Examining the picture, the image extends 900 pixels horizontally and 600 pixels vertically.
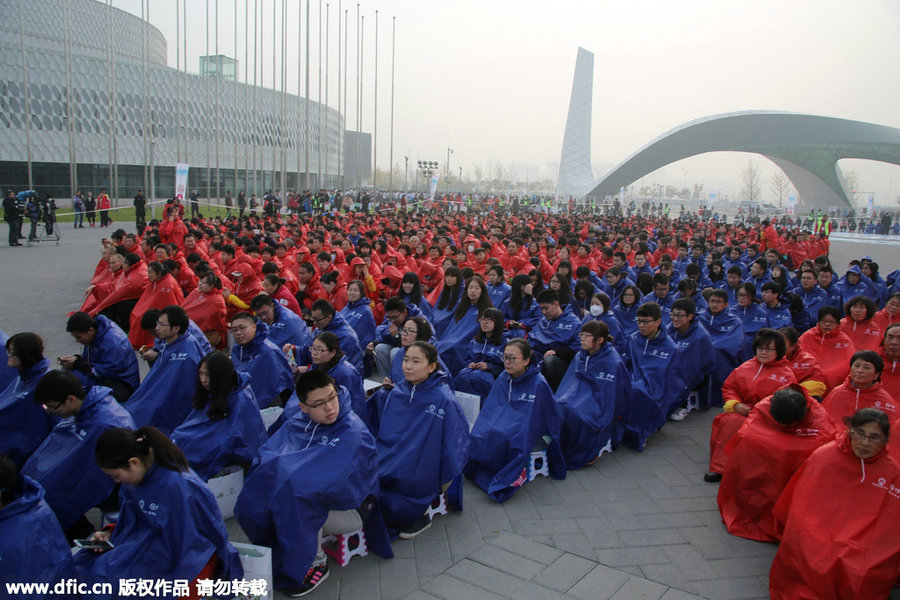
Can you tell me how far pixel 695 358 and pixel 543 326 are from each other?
1596mm

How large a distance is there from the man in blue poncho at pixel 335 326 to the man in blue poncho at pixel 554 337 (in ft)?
6.31

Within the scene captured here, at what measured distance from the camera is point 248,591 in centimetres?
335

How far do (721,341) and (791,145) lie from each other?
5143 centimetres

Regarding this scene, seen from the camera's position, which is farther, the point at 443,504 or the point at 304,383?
the point at 443,504

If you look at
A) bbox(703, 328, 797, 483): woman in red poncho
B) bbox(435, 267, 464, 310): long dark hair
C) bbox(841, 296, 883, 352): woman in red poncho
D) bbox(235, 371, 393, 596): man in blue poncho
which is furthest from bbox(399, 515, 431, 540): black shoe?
bbox(841, 296, 883, 352): woman in red poncho

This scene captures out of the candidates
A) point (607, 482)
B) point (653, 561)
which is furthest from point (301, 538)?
point (607, 482)

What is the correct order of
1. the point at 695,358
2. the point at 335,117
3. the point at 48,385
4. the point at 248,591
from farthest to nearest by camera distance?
1. the point at 335,117
2. the point at 695,358
3. the point at 48,385
4. the point at 248,591

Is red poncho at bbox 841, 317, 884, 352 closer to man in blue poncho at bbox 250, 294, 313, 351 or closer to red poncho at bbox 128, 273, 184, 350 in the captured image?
man in blue poncho at bbox 250, 294, 313, 351

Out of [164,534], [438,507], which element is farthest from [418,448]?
[164,534]

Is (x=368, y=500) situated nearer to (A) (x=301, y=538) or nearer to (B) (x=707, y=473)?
(A) (x=301, y=538)

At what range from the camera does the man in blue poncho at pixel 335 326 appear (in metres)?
6.02

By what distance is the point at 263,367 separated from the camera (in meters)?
5.59

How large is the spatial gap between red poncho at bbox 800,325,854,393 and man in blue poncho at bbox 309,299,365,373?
186 inches

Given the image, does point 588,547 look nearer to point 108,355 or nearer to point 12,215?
point 108,355
